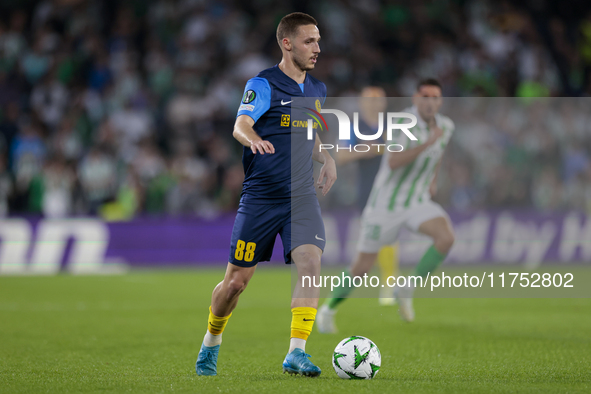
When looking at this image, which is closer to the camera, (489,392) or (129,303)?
(489,392)

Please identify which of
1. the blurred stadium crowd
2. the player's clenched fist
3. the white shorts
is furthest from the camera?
the blurred stadium crowd

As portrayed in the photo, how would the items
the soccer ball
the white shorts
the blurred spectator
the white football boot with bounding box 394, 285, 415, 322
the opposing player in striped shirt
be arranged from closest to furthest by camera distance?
the soccer ball → the opposing player in striped shirt → the white shorts → the white football boot with bounding box 394, 285, 415, 322 → the blurred spectator

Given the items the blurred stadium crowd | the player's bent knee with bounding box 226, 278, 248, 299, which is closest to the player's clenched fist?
the player's bent knee with bounding box 226, 278, 248, 299

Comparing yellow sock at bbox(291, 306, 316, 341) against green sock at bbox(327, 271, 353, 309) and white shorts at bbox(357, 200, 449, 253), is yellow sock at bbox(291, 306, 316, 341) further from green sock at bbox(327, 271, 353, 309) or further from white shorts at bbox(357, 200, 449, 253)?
white shorts at bbox(357, 200, 449, 253)

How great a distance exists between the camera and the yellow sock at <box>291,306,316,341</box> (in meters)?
4.80

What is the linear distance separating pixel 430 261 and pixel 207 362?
329cm

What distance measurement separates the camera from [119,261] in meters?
15.0

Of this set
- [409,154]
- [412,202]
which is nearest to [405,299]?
[412,202]

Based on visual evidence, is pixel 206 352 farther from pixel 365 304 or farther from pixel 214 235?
pixel 214 235

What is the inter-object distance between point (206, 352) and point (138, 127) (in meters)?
12.9

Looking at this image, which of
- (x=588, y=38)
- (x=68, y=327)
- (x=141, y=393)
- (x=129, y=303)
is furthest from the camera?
(x=588, y=38)

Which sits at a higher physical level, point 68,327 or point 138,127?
point 138,127

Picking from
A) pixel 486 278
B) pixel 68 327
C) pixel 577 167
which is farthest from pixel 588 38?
pixel 68 327

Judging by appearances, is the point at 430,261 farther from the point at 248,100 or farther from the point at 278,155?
the point at 248,100
